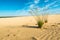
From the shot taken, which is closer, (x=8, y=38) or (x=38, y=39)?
(x=38, y=39)

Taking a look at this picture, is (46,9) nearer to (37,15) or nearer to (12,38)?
(37,15)

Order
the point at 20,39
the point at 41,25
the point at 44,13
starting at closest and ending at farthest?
the point at 20,39
the point at 41,25
the point at 44,13

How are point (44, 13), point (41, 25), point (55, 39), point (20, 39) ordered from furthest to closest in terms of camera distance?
1. point (44, 13)
2. point (41, 25)
3. point (20, 39)
4. point (55, 39)

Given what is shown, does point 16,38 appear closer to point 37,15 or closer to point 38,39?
point 38,39

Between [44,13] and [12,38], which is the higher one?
[44,13]

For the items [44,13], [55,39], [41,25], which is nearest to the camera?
[55,39]

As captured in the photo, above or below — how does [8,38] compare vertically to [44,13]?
below

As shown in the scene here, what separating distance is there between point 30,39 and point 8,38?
683mm

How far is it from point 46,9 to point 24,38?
291cm

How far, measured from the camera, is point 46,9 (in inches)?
259

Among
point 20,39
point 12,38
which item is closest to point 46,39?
point 20,39

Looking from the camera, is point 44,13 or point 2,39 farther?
point 44,13

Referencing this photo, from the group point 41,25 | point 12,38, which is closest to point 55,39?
point 12,38

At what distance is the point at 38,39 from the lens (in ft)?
12.3
